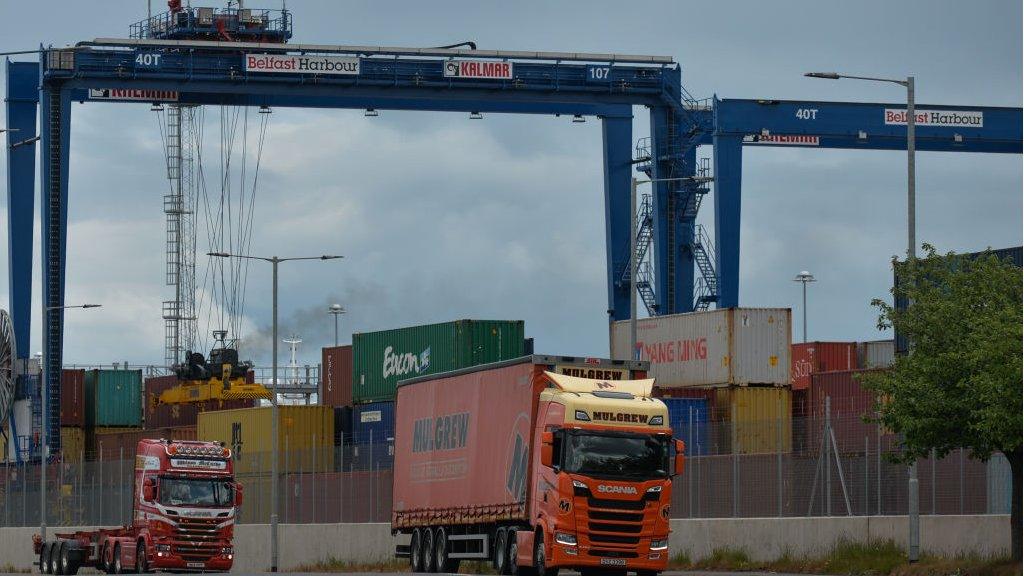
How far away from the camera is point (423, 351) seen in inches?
2206

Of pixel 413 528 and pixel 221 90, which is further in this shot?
pixel 221 90

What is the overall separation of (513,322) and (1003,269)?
23611mm

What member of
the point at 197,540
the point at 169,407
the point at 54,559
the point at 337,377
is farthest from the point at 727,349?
the point at 169,407

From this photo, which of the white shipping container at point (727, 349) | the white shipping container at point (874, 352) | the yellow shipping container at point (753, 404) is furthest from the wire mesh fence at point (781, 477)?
the white shipping container at point (874, 352)

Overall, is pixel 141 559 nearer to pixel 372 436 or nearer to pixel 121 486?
pixel 372 436

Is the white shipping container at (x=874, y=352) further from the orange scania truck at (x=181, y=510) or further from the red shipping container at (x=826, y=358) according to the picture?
the orange scania truck at (x=181, y=510)

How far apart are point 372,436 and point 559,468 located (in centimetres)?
2552

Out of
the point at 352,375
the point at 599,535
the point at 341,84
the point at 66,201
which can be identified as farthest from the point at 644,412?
the point at 66,201

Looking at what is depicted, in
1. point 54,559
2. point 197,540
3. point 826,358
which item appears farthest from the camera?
point 826,358

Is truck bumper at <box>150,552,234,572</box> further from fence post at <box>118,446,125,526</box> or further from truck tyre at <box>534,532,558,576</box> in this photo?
truck tyre at <box>534,532,558,576</box>

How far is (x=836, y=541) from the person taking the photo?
37.8m

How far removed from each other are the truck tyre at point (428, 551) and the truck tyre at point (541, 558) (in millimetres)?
5865

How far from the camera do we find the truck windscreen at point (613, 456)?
108 feet

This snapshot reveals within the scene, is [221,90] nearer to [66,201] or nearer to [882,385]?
[66,201]
